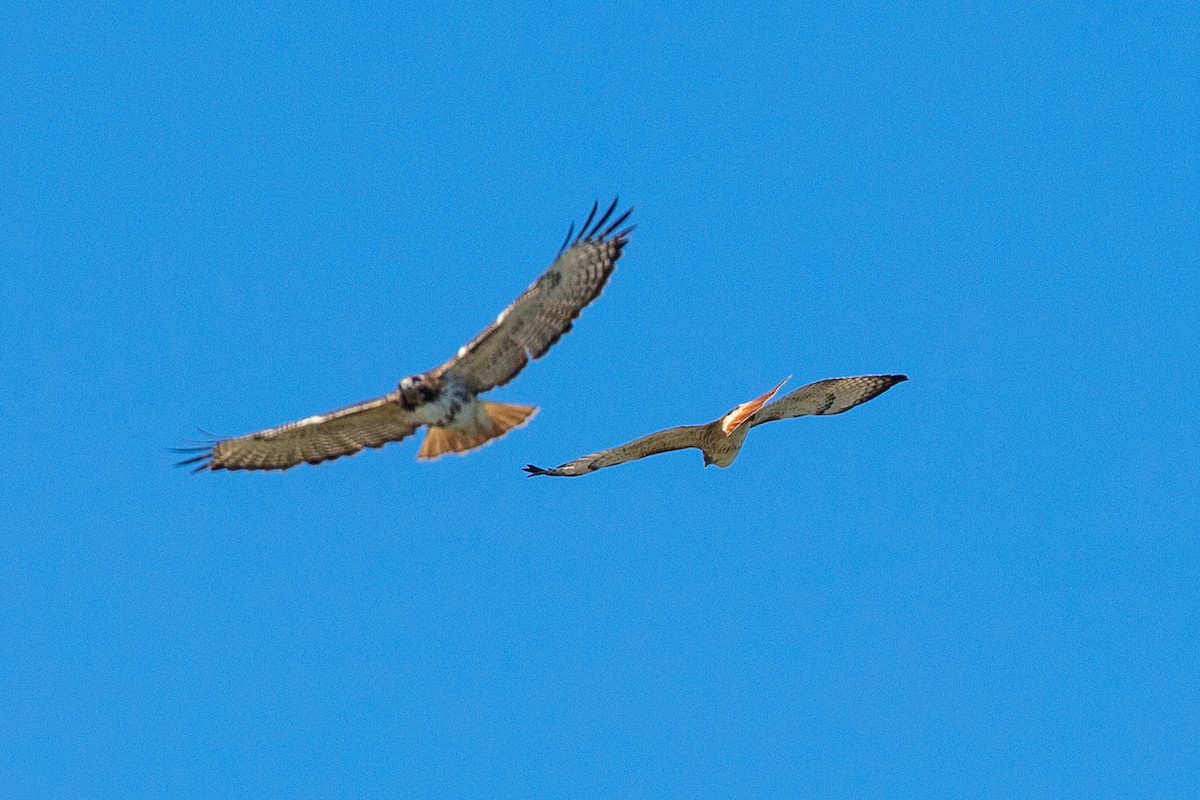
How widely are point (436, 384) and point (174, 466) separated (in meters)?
3.03

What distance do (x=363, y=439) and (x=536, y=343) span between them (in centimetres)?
202

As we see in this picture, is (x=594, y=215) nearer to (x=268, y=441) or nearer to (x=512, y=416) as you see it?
(x=512, y=416)

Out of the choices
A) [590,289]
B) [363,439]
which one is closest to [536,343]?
[590,289]

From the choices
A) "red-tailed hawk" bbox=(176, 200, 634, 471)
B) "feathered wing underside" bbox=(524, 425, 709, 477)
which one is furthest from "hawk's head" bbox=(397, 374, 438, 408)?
"feathered wing underside" bbox=(524, 425, 709, 477)

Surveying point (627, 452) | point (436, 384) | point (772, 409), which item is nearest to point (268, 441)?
point (436, 384)

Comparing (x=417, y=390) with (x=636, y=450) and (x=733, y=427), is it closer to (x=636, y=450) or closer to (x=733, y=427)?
(x=636, y=450)

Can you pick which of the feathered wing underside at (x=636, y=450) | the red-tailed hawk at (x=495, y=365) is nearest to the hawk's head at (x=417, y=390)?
the red-tailed hawk at (x=495, y=365)

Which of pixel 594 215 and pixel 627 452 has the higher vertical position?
pixel 594 215

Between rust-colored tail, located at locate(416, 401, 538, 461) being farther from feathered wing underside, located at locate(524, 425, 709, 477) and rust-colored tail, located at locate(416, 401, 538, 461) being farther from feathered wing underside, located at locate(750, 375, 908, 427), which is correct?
feathered wing underside, located at locate(750, 375, 908, 427)

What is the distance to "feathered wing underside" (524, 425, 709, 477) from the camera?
16250mm

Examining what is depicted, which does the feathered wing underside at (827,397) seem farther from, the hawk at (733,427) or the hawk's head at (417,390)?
the hawk's head at (417,390)

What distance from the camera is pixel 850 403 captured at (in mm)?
17453

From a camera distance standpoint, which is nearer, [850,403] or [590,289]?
[590,289]

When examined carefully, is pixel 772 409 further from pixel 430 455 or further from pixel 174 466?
pixel 174 466
